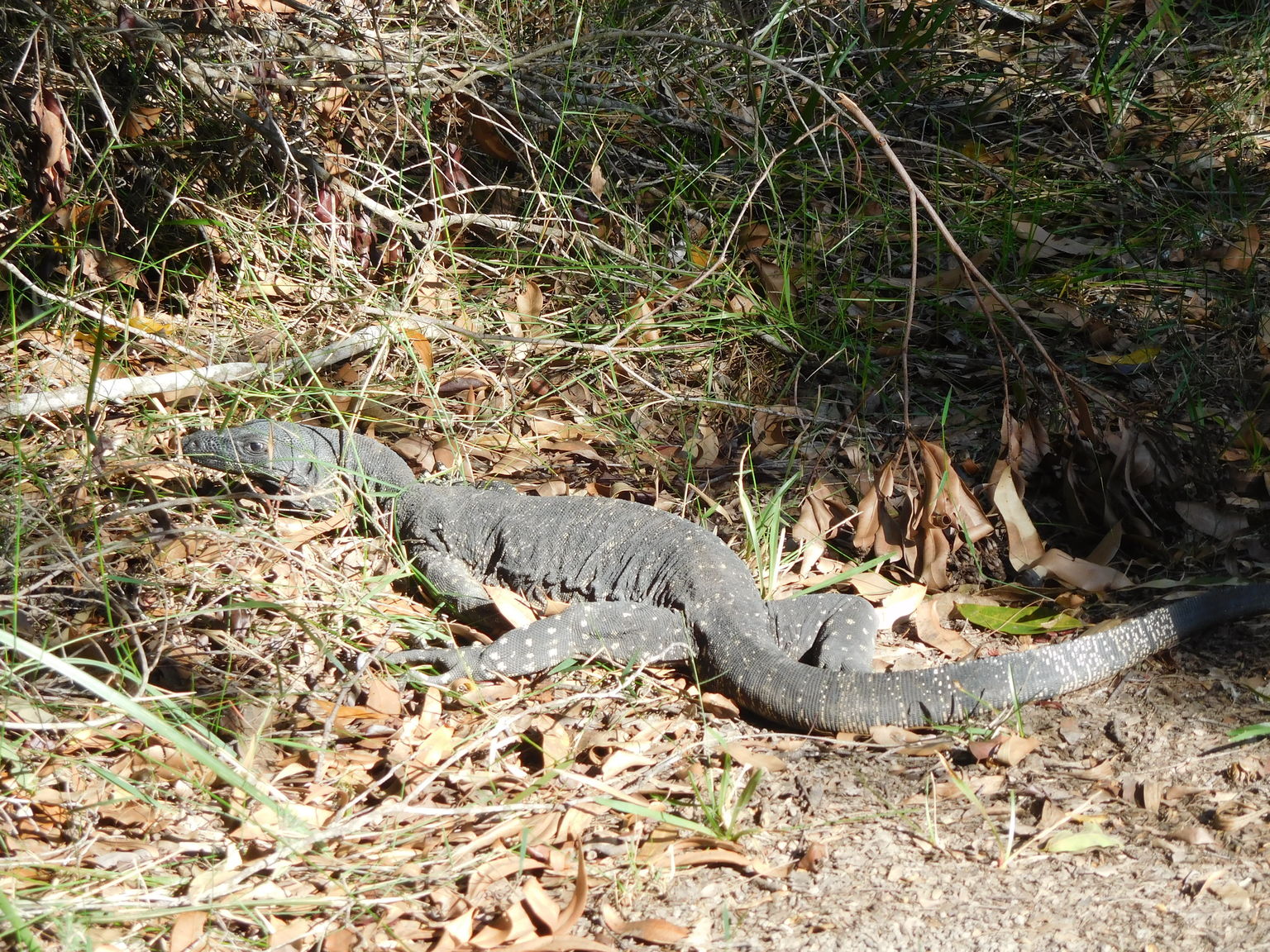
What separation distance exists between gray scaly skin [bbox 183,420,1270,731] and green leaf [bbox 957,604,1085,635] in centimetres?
33

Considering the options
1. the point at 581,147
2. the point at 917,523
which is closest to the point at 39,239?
the point at 581,147

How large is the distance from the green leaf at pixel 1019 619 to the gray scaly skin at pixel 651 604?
327mm

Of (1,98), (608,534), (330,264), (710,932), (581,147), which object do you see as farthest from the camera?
(581,147)

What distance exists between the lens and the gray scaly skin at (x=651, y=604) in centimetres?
344

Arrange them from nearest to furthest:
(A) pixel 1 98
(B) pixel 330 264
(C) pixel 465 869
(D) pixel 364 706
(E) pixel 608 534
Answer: (C) pixel 465 869 < (D) pixel 364 706 < (E) pixel 608 534 < (A) pixel 1 98 < (B) pixel 330 264

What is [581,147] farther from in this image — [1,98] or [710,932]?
[710,932]

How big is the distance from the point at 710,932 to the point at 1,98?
4633 millimetres

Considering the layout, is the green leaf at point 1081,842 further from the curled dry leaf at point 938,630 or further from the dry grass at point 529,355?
the curled dry leaf at point 938,630

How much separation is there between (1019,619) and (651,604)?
141 cm

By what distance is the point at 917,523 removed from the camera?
4.21 m

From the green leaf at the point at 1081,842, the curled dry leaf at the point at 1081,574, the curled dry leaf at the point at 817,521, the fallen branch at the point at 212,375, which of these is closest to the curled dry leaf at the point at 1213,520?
the curled dry leaf at the point at 1081,574

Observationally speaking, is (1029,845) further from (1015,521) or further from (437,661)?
(437,661)

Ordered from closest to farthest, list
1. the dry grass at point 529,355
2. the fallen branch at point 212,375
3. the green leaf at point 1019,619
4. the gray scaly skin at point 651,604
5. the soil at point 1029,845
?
the soil at point 1029,845 → the dry grass at point 529,355 → the gray scaly skin at point 651,604 → the green leaf at point 1019,619 → the fallen branch at point 212,375

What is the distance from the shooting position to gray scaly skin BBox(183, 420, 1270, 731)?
3.44 meters
